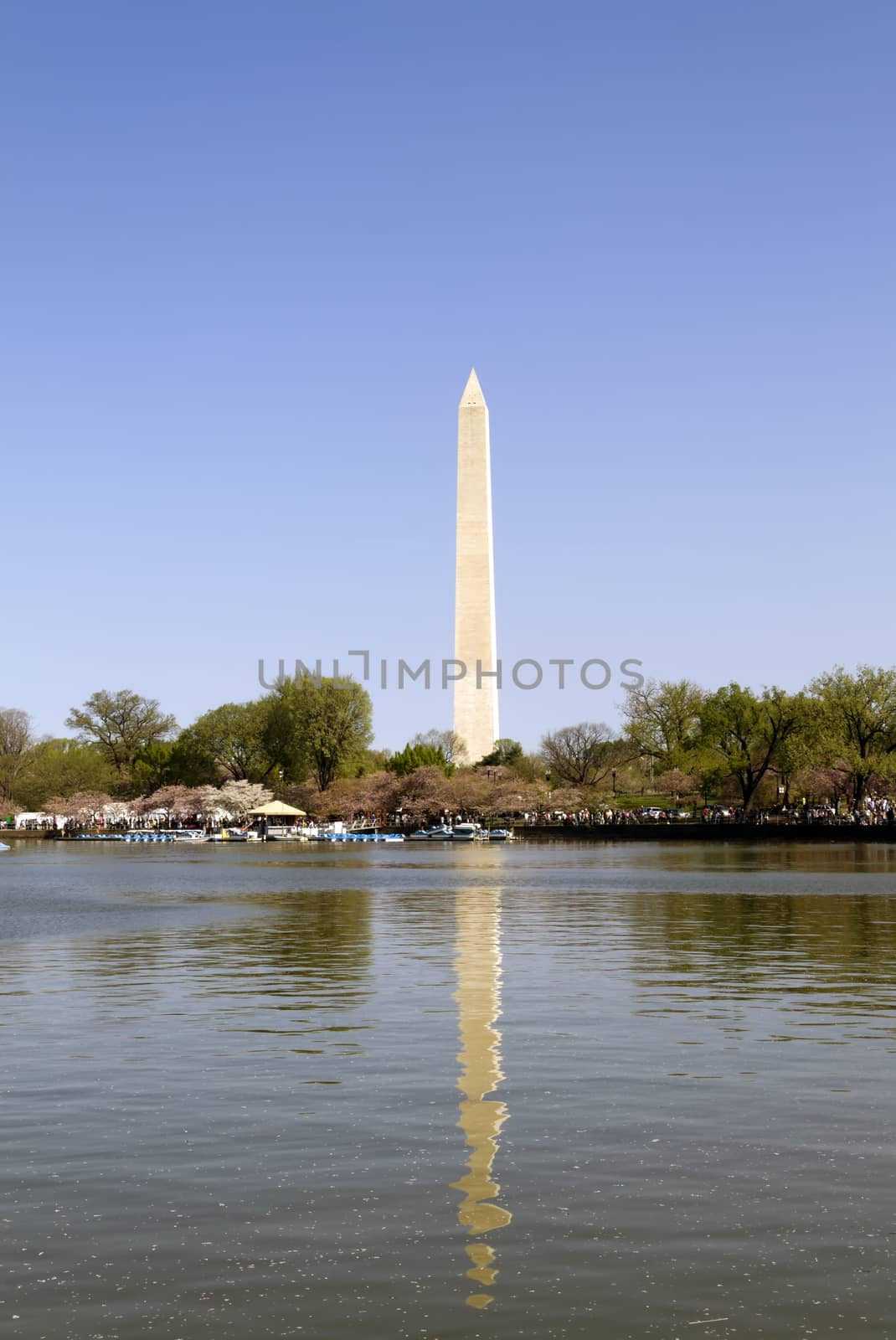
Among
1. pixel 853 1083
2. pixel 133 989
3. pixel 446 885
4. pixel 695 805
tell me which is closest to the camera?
pixel 853 1083

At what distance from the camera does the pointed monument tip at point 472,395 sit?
114750 mm

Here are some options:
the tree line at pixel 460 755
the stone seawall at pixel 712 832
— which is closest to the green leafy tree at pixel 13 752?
the tree line at pixel 460 755

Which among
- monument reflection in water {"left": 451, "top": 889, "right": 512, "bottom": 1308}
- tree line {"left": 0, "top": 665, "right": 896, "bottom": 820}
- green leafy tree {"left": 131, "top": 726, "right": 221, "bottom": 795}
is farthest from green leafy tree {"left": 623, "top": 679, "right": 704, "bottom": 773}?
monument reflection in water {"left": 451, "top": 889, "right": 512, "bottom": 1308}

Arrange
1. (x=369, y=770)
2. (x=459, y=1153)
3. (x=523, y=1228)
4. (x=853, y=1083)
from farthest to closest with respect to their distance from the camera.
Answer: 1. (x=369, y=770)
2. (x=853, y=1083)
3. (x=459, y=1153)
4. (x=523, y=1228)

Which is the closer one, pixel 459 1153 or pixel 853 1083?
pixel 459 1153

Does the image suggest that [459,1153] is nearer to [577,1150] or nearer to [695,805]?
[577,1150]

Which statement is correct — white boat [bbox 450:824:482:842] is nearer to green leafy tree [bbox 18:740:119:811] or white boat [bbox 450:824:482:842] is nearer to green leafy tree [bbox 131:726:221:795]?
green leafy tree [bbox 131:726:221:795]

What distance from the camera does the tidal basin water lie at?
8555 millimetres

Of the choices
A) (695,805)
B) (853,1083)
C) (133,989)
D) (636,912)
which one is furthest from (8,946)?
(695,805)

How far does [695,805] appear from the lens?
453 feet

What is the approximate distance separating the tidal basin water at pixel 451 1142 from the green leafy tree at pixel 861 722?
82178 millimetres

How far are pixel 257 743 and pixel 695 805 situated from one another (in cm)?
4581

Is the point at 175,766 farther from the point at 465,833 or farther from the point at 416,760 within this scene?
the point at 465,833

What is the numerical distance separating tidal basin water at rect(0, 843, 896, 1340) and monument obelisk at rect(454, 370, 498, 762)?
276 ft
